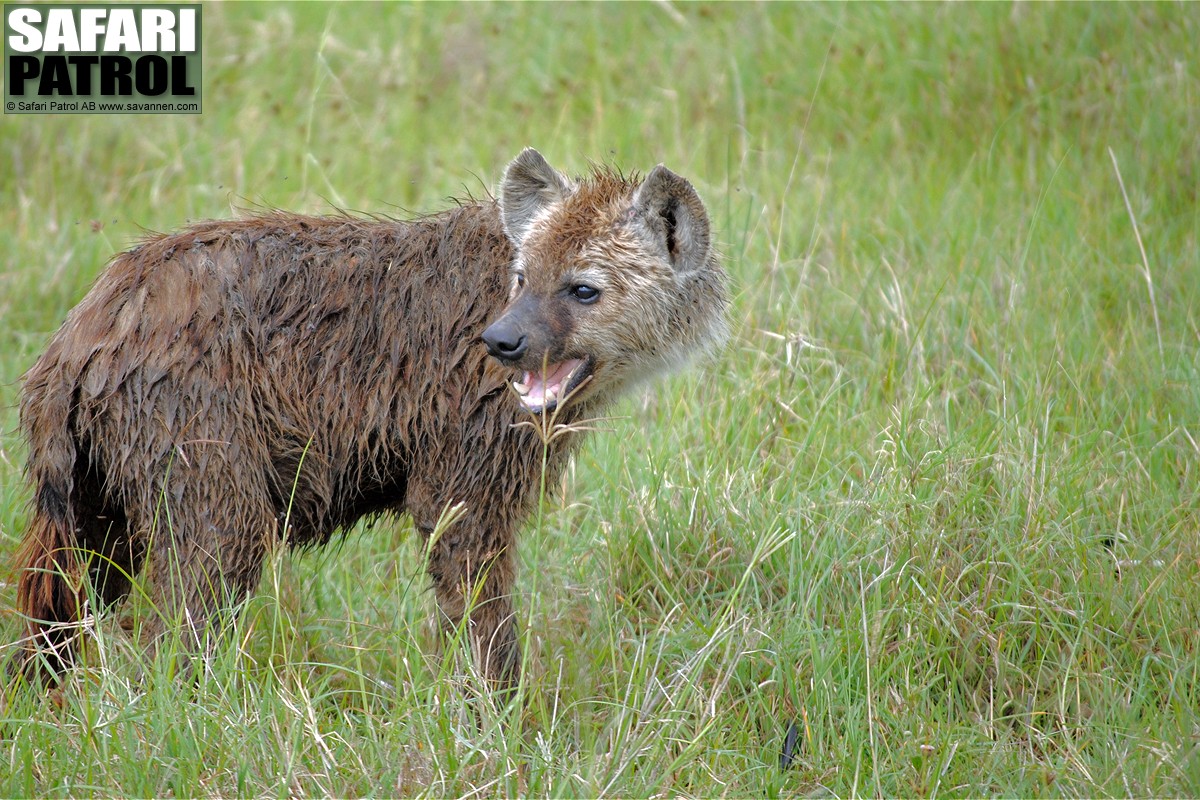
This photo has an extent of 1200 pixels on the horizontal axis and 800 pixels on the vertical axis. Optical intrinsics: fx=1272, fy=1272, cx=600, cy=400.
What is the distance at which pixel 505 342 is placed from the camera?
3398mm

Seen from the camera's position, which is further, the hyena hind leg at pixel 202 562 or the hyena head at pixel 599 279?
the hyena head at pixel 599 279

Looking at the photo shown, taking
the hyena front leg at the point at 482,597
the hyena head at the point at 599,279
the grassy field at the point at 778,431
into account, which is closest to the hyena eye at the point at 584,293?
the hyena head at the point at 599,279

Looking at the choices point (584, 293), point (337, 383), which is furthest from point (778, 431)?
point (337, 383)

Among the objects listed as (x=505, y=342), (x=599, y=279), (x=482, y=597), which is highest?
(x=599, y=279)

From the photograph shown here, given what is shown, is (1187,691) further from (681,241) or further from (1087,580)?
(681,241)

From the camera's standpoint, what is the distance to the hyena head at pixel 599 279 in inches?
140

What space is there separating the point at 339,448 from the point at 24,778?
1.16 meters

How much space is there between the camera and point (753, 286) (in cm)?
540

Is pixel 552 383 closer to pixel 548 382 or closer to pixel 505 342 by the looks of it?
pixel 548 382

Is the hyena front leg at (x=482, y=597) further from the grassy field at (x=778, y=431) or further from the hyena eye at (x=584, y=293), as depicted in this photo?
the hyena eye at (x=584, y=293)

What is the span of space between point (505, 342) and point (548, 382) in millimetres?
249

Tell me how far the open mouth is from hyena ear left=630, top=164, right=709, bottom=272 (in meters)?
0.43

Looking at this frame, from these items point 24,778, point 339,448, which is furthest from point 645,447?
point 24,778

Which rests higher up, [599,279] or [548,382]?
[599,279]
